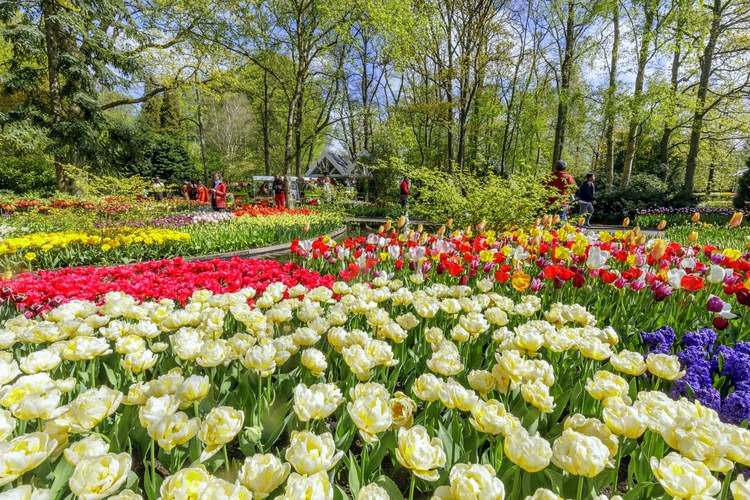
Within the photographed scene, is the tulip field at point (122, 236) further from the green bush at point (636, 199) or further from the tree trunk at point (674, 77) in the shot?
the tree trunk at point (674, 77)

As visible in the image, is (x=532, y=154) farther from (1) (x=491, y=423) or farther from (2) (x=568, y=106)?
(1) (x=491, y=423)

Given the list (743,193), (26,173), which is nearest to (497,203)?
(743,193)

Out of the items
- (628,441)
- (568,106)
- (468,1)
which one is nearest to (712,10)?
(568,106)

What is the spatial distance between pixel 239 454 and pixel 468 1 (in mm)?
13007

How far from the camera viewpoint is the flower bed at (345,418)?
0.97 metres

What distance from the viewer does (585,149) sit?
38.5 metres

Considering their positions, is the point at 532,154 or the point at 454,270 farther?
the point at 532,154

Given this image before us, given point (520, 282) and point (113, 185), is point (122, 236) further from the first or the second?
point (520, 282)

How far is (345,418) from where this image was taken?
155 centimetres

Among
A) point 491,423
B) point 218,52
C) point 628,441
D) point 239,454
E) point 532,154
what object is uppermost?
point 218,52

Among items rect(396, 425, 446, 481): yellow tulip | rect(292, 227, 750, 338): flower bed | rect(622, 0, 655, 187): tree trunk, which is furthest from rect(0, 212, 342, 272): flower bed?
rect(622, 0, 655, 187): tree trunk

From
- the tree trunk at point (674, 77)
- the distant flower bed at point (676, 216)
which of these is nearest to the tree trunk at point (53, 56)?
the distant flower bed at point (676, 216)

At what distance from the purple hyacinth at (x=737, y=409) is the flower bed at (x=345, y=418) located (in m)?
0.21

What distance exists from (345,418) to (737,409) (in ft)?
4.89
